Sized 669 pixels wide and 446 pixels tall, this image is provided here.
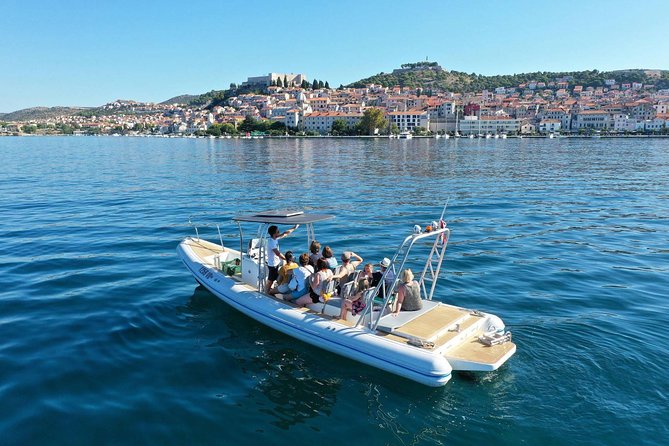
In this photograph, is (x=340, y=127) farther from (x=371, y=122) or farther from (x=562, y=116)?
(x=562, y=116)

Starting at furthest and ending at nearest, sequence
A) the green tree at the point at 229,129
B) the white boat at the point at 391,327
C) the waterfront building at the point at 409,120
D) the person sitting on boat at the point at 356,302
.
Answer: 1. the green tree at the point at 229,129
2. the waterfront building at the point at 409,120
3. the person sitting on boat at the point at 356,302
4. the white boat at the point at 391,327

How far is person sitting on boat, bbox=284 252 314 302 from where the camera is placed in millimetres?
9188

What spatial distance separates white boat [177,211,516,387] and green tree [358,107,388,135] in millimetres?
136683

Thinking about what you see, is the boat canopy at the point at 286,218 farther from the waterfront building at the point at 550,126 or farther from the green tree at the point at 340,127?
the waterfront building at the point at 550,126

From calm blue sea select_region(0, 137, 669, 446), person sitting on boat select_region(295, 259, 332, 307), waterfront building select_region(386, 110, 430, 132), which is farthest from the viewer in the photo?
waterfront building select_region(386, 110, 430, 132)

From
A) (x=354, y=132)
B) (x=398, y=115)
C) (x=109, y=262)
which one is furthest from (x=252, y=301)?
(x=398, y=115)

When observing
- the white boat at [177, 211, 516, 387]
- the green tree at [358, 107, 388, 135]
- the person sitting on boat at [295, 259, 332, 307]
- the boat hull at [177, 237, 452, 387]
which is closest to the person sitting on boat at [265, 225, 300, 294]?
the white boat at [177, 211, 516, 387]

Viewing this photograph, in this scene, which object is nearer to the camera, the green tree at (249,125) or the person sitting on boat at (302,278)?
the person sitting on boat at (302,278)

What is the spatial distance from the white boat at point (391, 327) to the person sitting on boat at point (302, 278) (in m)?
0.34

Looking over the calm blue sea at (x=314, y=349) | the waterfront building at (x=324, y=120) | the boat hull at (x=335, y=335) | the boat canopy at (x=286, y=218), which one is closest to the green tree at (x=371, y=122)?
the waterfront building at (x=324, y=120)

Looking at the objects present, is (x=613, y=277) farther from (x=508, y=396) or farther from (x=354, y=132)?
(x=354, y=132)

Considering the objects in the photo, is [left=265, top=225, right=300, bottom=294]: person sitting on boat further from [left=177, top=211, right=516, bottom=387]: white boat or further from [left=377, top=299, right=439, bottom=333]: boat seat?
[left=377, top=299, right=439, bottom=333]: boat seat

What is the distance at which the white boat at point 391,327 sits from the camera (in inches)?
286

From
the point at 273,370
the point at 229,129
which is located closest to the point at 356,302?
the point at 273,370
